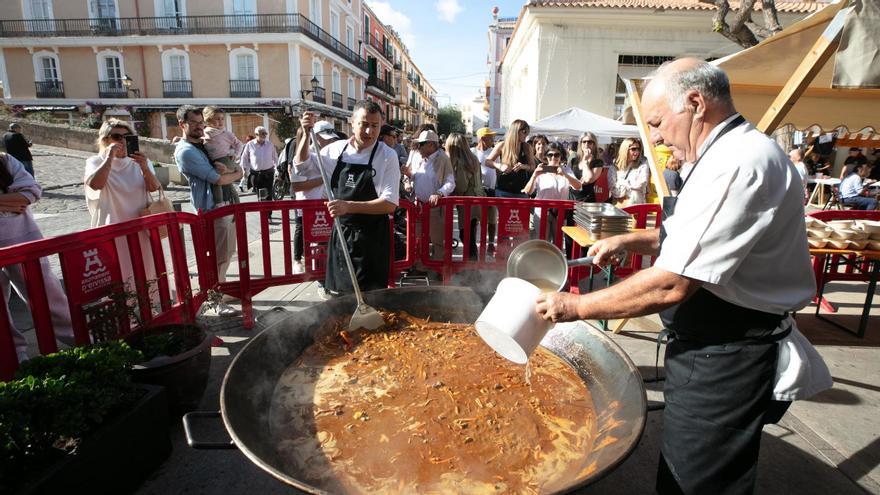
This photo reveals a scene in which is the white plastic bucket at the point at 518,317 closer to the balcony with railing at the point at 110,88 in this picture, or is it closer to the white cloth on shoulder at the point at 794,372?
the white cloth on shoulder at the point at 794,372

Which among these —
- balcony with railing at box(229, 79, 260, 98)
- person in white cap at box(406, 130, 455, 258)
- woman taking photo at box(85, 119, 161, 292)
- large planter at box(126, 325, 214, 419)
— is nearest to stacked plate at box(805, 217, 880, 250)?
person in white cap at box(406, 130, 455, 258)

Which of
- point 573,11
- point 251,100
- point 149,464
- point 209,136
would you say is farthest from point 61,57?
point 149,464

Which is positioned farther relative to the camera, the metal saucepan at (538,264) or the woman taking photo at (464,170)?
the woman taking photo at (464,170)

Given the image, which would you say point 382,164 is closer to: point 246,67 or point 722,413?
point 722,413

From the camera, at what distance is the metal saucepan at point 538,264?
243cm

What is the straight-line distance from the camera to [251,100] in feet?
106

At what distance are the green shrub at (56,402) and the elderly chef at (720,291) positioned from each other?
2.28 meters

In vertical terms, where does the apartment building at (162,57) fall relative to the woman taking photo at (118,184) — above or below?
above

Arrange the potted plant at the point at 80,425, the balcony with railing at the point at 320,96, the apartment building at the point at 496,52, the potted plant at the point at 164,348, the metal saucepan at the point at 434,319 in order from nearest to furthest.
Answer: the metal saucepan at the point at 434,319
the potted plant at the point at 80,425
the potted plant at the point at 164,348
the balcony with railing at the point at 320,96
the apartment building at the point at 496,52

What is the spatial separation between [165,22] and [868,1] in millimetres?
40756

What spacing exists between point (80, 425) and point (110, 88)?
41611mm

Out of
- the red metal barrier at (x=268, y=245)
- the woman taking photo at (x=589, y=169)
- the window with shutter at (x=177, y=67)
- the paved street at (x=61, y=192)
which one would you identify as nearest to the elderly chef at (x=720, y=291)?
the red metal barrier at (x=268, y=245)

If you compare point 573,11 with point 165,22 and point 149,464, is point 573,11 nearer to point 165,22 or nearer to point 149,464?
point 149,464

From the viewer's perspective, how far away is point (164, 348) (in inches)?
124
